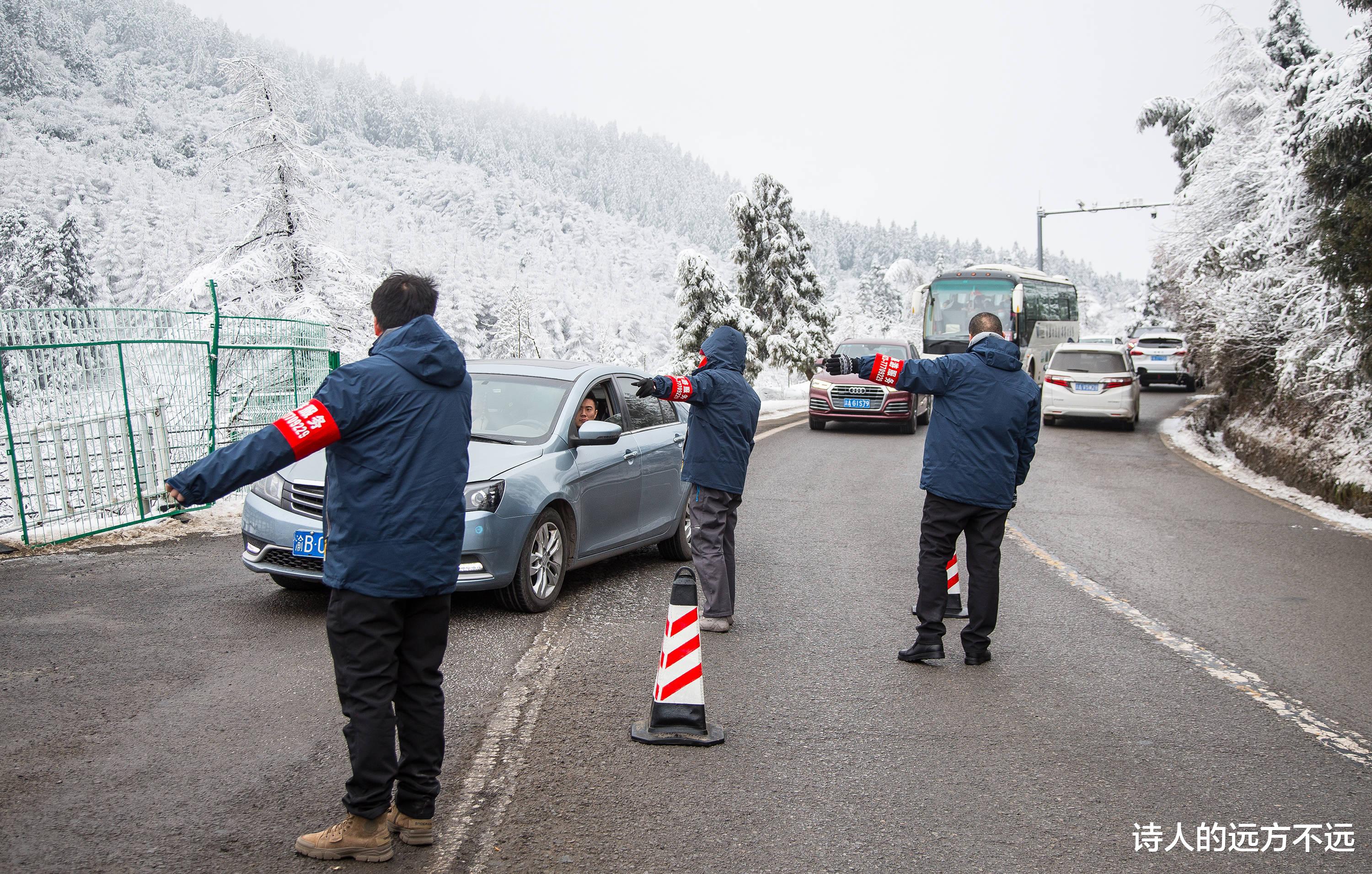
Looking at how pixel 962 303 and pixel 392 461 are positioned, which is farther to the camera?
pixel 962 303

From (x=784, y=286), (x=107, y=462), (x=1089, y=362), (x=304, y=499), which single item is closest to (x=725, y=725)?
(x=304, y=499)

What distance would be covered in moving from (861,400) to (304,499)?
16.1 m

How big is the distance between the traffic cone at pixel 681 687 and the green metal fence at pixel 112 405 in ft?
19.6

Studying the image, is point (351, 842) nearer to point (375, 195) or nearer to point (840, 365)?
point (840, 365)

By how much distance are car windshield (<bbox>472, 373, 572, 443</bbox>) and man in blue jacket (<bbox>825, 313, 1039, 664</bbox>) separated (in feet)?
7.60

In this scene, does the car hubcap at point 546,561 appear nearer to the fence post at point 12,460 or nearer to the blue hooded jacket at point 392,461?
the blue hooded jacket at point 392,461

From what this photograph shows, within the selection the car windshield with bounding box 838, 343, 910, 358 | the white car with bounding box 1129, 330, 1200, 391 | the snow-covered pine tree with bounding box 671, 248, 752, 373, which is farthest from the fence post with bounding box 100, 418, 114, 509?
the snow-covered pine tree with bounding box 671, 248, 752, 373

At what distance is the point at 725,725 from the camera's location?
470cm

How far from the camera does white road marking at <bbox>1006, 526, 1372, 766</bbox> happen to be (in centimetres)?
454

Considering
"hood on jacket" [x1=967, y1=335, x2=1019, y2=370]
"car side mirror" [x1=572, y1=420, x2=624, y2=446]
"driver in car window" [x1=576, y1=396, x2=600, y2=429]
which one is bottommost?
"car side mirror" [x1=572, y1=420, x2=624, y2=446]

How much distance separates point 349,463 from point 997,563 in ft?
12.3

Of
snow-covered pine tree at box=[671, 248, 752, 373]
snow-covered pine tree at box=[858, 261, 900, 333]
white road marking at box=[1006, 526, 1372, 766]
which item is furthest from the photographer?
snow-covered pine tree at box=[858, 261, 900, 333]

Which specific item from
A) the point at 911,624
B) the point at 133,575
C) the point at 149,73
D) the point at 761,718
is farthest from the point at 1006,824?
the point at 149,73

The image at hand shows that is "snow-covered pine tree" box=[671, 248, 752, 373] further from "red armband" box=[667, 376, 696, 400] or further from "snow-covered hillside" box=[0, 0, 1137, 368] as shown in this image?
"red armband" box=[667, 376, 696, 400]
